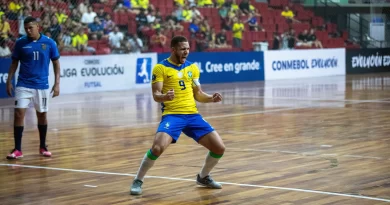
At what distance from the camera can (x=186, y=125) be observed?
29.4 ft

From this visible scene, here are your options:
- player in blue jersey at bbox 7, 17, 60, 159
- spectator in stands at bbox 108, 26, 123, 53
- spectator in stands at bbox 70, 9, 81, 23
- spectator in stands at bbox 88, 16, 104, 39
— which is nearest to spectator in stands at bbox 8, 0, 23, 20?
spectator in stands at bbox 70, 9, 81, 23

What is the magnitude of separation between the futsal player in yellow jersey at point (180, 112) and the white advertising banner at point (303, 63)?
80.3ft

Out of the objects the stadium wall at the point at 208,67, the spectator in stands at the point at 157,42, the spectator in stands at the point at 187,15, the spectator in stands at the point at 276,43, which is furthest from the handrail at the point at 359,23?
the spectator in stands at the point at 157,42

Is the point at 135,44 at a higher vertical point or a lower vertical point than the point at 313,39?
lower

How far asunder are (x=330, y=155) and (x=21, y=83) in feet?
15.3

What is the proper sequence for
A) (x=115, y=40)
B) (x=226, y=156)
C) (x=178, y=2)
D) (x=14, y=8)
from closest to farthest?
(x=226, y=156) < (x=14, y=8) < (x=115, y=40) < (x=178, y=2)

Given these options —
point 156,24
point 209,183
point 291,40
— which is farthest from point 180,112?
point 291,40

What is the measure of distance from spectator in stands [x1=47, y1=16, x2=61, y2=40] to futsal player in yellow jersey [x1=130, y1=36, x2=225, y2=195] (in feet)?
57.2

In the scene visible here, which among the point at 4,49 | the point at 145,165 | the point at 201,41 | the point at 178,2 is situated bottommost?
the point at 145,165

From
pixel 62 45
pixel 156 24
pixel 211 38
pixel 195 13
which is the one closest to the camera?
pixel 62 45

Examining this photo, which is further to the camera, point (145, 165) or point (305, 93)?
point (305, 93)

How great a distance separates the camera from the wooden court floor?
8719 millimetres

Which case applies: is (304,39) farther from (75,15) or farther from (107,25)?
(75,15)

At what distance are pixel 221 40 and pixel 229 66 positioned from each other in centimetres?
133
